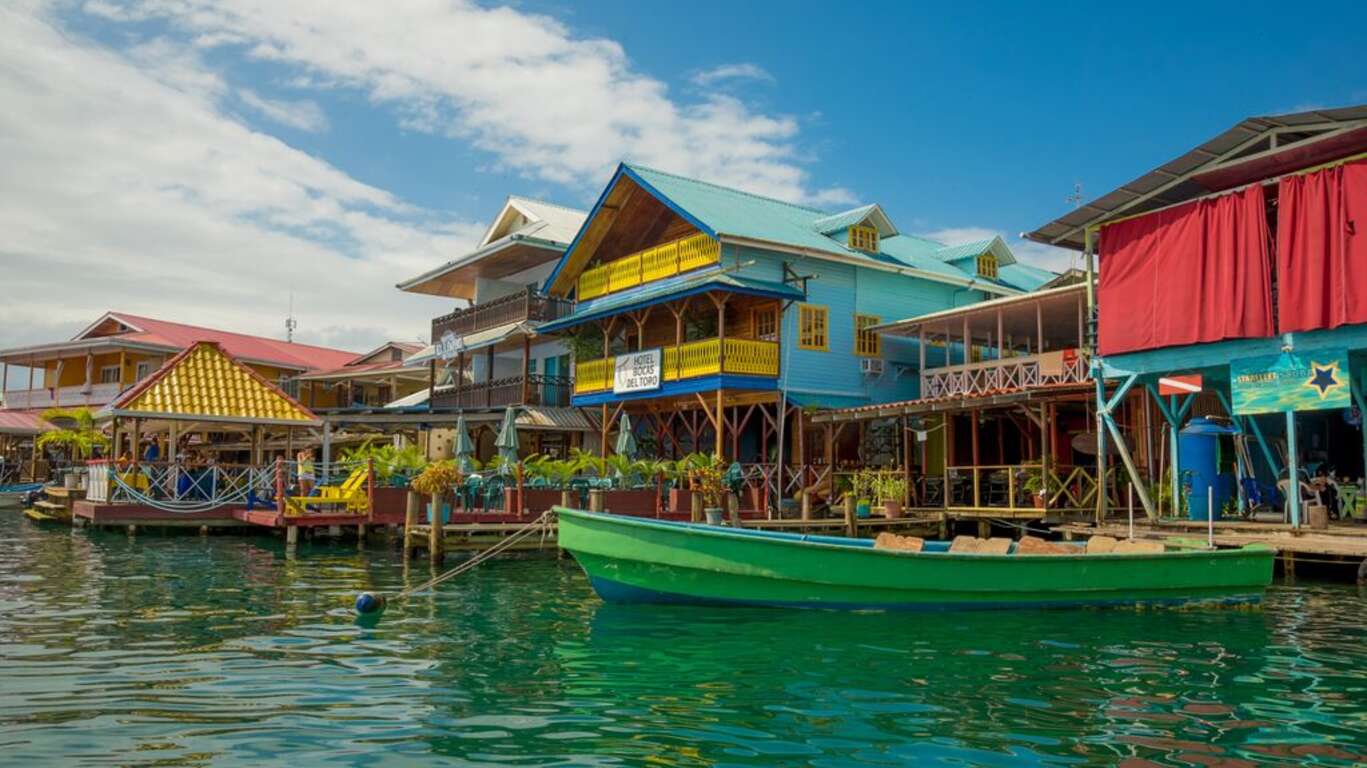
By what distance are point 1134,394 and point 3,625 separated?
2195cm

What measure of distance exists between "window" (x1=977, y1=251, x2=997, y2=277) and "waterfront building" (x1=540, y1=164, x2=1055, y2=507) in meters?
0.05

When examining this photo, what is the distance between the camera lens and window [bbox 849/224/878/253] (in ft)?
101

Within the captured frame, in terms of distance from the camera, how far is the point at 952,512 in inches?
933

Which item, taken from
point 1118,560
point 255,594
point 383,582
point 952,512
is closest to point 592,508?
point 383,582

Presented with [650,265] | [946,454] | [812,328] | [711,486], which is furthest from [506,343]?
[946,454]

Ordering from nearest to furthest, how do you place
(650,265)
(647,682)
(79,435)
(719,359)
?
(647,682), (719,359), (650,265), (79,435)

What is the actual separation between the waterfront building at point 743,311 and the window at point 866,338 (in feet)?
0.15

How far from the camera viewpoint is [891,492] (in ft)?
82.7

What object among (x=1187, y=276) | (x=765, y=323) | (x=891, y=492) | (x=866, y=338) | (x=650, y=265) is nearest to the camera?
(x=1187, y=276)

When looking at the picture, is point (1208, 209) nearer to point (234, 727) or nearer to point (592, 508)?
point (592, 508)

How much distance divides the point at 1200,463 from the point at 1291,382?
3496mm

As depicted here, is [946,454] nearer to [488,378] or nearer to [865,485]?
[865,485]

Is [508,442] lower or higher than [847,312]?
lower

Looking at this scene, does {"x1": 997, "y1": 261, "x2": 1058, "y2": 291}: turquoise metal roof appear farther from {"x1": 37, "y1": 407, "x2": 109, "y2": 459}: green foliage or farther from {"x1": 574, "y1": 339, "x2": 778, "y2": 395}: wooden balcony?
{"x1": 37, "y1": 407, "x2": 109, "y2": 459}: green foliage
